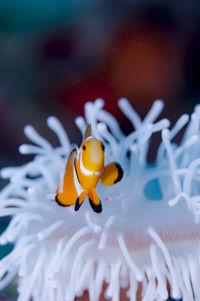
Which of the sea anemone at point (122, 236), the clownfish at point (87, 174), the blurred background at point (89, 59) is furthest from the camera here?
the blurred background at point (89, 59)

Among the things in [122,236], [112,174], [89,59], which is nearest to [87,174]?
[112,174]

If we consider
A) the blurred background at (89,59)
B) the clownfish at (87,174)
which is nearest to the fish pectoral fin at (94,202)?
the clownfish at (87,174)

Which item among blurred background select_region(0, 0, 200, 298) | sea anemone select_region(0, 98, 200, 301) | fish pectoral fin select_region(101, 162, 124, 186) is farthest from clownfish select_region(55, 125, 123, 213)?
blurred background select_region(0, 0, 200, 298)

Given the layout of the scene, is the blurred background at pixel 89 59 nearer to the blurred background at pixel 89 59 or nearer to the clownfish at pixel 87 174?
the blurred background at pixel 89 59

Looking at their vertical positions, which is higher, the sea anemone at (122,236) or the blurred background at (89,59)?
the blurred background at (89,59)

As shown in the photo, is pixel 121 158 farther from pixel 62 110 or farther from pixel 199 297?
pixel 62 110

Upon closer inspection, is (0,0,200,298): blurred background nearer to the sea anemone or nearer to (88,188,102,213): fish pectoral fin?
the sea anemone
